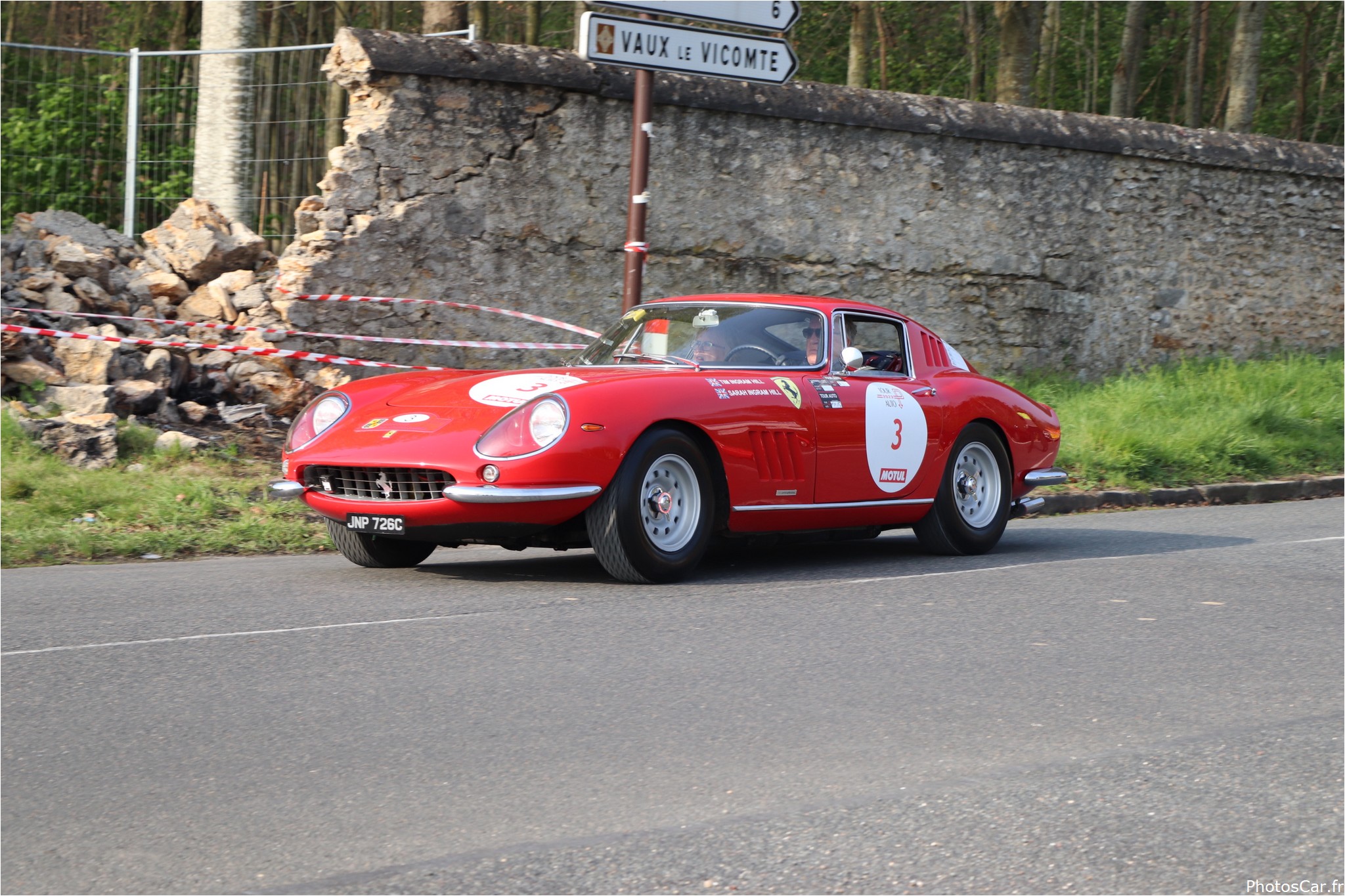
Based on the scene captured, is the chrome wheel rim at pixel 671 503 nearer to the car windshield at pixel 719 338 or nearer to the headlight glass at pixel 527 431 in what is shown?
the headlight glass at pixel 527 431

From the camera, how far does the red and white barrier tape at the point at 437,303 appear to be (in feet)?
37.7

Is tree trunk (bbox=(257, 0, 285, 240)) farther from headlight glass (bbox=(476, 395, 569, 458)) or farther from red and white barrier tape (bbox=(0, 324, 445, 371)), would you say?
headlight glass (bbox=(476, 395, 569, 458))

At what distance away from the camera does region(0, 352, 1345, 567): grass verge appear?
820 centimetres

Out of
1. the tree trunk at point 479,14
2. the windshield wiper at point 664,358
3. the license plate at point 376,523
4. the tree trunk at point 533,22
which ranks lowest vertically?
the license plate at point 376,523

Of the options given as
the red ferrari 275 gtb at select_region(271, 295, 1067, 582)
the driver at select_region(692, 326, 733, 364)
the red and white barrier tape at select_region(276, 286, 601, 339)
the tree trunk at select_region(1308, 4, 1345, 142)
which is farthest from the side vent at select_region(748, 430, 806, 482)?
the tree trunk at select_region(1308, 4, 1345, 142)

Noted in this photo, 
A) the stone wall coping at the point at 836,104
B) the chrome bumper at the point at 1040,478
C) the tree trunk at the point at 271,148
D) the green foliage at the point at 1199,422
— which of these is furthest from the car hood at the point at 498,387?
the tree trunk at the point at 271,148

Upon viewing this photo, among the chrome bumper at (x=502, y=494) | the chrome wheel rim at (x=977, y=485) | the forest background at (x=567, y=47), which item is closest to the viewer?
the chrome bumper at (x=502, y=494)

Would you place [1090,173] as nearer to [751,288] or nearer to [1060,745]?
[751,288]

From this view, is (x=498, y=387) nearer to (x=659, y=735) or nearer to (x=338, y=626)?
(x=338, y=626)

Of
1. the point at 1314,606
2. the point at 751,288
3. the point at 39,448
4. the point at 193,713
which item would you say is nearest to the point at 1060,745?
Result: the point at 193,713

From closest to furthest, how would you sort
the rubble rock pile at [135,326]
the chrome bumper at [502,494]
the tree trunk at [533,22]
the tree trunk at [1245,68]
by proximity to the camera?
the chrome bumper at [502,494] → the rubble rock pile at [135,326] → the tree trunk at [1245,68] → the tree trunk at [533,22]

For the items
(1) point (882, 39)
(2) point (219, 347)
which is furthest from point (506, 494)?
(1) point (882, 39)

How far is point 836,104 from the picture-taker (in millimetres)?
13992

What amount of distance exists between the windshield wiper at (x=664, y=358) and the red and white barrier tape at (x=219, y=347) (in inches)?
110
